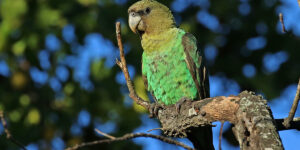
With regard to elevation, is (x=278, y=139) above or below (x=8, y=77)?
below

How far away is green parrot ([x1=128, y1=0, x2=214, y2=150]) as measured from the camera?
445cm

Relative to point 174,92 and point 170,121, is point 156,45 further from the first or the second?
point 170,121

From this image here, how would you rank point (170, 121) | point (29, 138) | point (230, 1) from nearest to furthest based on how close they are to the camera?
point (170, 121) → point (29, 138) → point (230, 1)

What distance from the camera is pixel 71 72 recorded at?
5812mm

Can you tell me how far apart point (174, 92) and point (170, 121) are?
35.7 inches

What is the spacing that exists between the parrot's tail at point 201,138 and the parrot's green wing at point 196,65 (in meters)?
0.56


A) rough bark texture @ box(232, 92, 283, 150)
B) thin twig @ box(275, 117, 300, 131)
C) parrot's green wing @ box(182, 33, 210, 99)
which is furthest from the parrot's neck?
thin twig @ box(275, 117, 300, 131)

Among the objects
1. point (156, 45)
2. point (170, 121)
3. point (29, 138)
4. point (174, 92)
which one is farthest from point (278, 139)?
point (29, 138)

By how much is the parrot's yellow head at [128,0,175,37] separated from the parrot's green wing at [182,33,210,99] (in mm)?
402

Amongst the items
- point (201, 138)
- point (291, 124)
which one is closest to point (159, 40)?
point (201, 138)

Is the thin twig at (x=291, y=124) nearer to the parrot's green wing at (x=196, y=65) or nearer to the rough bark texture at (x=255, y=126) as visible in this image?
the rough bark texture at (x=255, y=126)

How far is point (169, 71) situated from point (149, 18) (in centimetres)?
90

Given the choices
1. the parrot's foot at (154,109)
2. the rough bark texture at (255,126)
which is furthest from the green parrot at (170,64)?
the rough bark texture at (255,126)

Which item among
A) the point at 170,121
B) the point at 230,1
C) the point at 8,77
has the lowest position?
the point at 170,121
